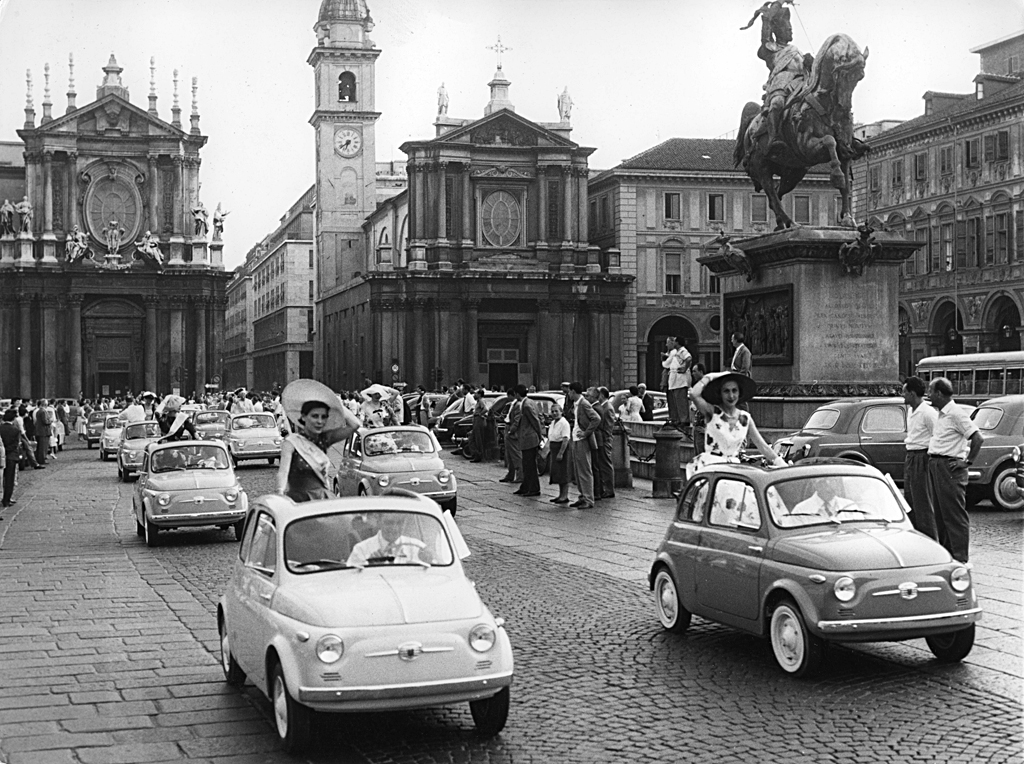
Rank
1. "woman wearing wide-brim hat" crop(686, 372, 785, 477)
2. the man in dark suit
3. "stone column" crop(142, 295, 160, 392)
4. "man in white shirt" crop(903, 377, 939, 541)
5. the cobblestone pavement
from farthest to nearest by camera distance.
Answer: "stone column" crop(142, 295, 160, 392), the man in dark suit, "man in white shirt" crop(903, 377, 939, 541), "woman wearing wide-brim hat" crop(686, 372, 785, 477), the cobblestone pavement

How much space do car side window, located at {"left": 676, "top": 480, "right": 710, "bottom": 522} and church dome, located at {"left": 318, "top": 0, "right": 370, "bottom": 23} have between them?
288 ft

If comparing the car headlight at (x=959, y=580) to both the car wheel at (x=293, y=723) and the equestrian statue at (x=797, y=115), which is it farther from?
the equestrian statue at (x=797, y=115)

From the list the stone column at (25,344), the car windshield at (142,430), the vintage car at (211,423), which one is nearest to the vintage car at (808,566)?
the car windshield at (142,430)

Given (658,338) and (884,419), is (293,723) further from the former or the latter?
(658,338)

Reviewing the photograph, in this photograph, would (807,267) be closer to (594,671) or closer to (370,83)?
(594,671)

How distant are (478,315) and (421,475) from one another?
59236 mm

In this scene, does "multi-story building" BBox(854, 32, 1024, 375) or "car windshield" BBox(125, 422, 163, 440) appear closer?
"car windshield" BBox(125, 422, 163, 440)

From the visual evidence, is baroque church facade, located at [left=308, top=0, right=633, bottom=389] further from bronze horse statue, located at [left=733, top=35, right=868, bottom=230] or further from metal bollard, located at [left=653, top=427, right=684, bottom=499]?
metal bollard, located at [left=653, top=427, right=684, bottom=499]

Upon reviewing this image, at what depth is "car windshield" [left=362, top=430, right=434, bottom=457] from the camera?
22.5m

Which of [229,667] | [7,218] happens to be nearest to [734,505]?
[229,667]

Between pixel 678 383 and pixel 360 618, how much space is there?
752 inches

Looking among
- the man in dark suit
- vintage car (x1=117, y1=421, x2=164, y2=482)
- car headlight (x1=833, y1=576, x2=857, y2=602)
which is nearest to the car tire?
car headlight (x1=833, y1=576, x2=857, y2=602)

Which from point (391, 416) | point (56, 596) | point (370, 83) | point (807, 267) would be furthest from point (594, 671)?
point (370, 83)

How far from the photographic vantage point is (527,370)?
82188 mm
